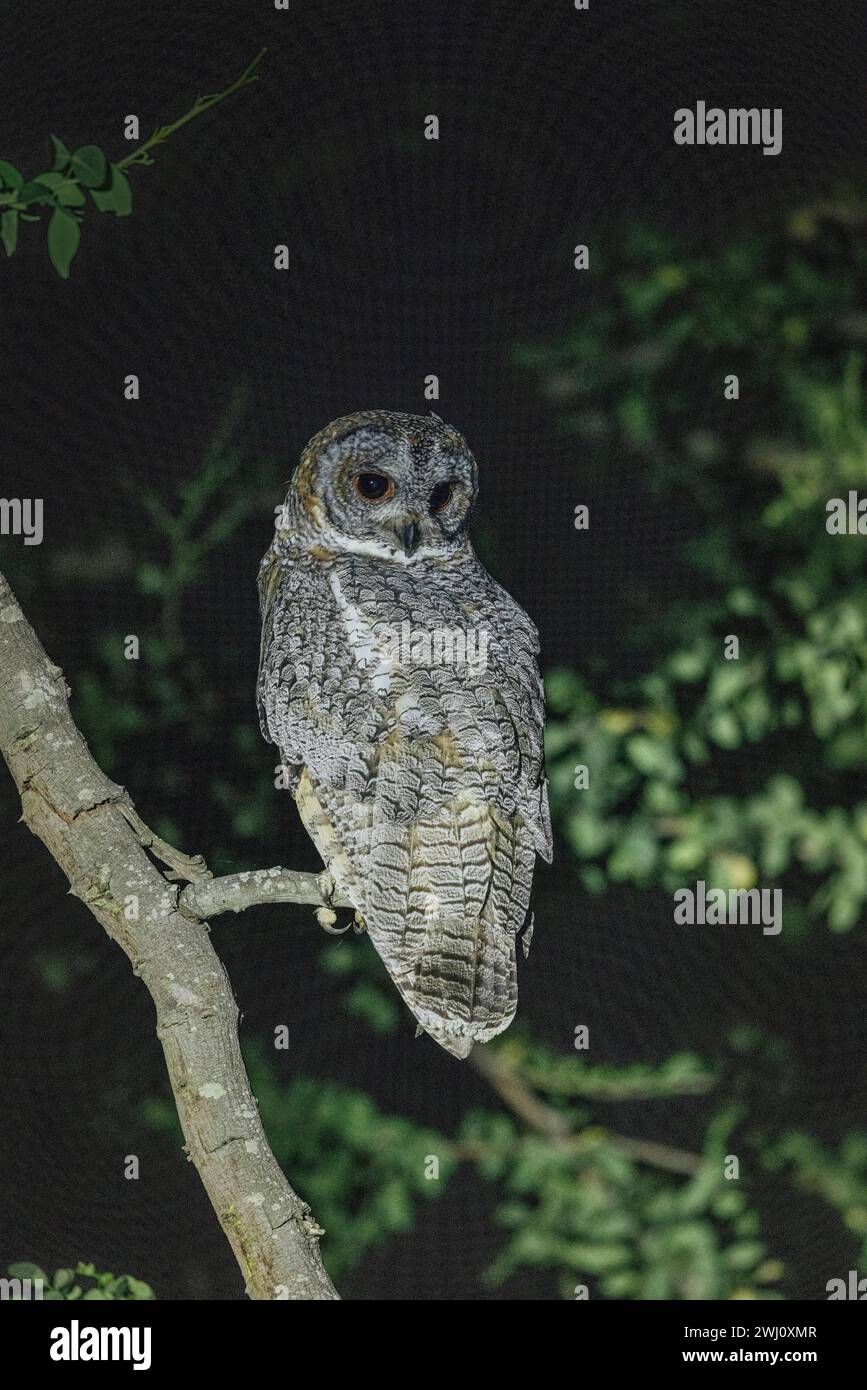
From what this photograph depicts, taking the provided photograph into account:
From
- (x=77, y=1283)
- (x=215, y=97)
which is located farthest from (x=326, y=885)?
(x=215, y=97)

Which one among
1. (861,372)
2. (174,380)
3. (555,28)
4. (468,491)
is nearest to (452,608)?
(468,491)

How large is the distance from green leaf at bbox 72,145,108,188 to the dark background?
670mm

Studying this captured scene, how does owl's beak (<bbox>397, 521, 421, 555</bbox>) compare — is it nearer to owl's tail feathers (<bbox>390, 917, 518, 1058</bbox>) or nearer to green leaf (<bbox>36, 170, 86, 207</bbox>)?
owl's tail feathers (<bbox>390, 917, 518, 1058</bbox>)

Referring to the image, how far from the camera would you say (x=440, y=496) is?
85.3 inches

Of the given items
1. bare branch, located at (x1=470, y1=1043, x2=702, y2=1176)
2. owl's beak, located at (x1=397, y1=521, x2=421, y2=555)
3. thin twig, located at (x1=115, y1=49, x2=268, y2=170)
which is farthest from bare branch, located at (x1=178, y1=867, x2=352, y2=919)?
thin twig, located at (x1=115, y1=49, x2=268, y2=170)

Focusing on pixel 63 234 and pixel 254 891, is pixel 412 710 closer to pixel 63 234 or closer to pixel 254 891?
pixel 254 891

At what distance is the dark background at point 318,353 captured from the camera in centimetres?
220

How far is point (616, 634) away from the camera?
2.26 meters

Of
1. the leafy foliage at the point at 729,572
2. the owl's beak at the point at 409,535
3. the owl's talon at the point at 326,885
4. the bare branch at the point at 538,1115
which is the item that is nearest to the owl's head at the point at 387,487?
the owl's beak at the point at 409,535

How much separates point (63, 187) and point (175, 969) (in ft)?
3.96

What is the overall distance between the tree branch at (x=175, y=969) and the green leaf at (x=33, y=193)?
779 mm

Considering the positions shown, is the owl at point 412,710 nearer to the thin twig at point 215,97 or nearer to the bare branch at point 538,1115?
Answer: the bare branch at point 538,1115

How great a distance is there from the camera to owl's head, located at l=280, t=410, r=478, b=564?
2115 mm

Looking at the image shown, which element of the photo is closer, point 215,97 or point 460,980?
point 460,980
